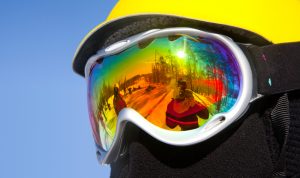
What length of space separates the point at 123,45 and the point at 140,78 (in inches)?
6.2

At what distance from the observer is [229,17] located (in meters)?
1.85

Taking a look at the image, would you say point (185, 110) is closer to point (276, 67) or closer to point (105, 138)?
point (276, 67)

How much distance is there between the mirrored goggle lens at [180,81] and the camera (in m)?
1.77

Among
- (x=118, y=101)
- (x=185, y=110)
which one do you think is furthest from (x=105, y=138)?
(x=185, y=110)

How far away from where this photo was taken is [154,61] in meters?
1.86

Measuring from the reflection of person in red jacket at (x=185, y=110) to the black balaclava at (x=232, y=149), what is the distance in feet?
0.32

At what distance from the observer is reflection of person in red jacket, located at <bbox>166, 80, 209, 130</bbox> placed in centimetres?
178

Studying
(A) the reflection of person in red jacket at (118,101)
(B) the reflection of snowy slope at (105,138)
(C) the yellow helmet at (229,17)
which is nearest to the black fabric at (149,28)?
(C) the yellow helmet at (229,17)

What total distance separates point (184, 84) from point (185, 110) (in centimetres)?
10

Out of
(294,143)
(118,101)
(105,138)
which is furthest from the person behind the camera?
(105,138)

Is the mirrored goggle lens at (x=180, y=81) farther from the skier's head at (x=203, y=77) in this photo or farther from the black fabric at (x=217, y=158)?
the black fabric at (x=217, y=158)

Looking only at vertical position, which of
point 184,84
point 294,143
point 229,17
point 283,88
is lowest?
point 294,143

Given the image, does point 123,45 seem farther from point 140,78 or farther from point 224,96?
point 224,96

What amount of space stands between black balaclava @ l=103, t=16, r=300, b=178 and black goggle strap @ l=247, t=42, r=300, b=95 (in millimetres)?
59
